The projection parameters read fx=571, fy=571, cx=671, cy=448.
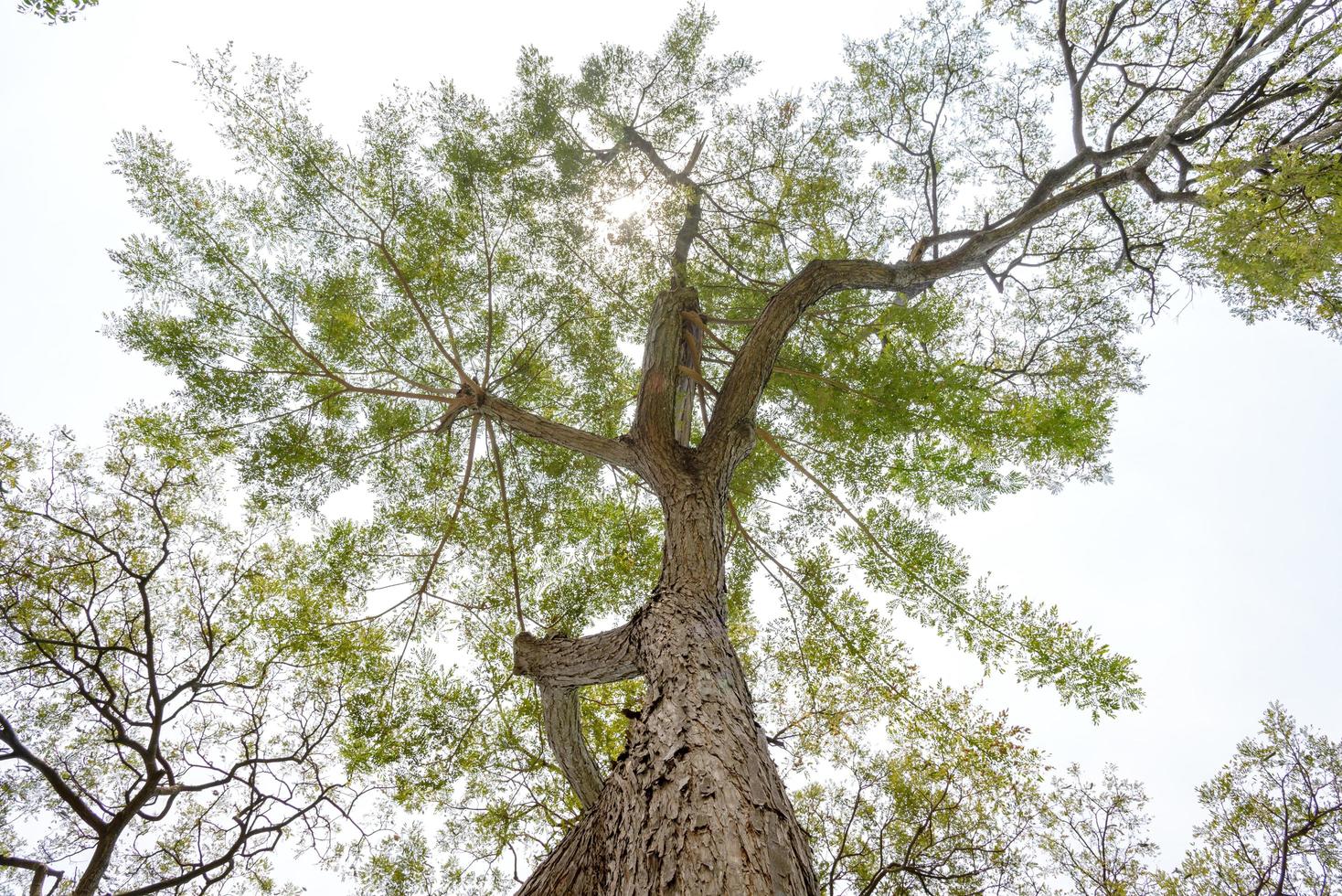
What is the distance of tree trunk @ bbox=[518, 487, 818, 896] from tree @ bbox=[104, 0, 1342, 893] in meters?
0.38

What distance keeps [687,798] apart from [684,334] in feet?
12.0

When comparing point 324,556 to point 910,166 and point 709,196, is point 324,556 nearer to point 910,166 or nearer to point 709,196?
point 709,196

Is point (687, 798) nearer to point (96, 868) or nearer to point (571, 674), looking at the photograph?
point (571, 674)

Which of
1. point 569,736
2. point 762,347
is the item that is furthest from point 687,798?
point 762,347

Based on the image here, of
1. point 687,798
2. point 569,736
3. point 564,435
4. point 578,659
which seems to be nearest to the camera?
point 687,798

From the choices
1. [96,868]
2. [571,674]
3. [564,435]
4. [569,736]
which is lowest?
[569,736]

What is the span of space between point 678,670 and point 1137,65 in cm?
675

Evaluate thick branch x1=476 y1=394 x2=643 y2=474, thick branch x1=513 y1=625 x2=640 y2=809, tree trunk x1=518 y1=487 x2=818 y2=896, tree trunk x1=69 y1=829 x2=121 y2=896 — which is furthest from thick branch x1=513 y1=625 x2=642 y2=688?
tree trunk x1=69 y1=829 x2=121 y2=896

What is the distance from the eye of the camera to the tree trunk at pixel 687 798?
1.43 m

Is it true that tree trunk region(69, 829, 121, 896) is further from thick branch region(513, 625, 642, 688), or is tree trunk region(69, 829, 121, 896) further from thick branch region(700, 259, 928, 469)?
thick branch region(700, 259, 928, 469)

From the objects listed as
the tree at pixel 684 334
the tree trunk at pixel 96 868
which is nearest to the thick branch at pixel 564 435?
the tree at pixel 684 334

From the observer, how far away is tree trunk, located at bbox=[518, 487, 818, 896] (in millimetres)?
1432

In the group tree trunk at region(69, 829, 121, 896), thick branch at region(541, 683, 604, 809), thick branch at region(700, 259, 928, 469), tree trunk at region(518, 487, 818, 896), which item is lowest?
tree trunk at region(518, 487, 818, 896)

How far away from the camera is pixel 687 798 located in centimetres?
164
